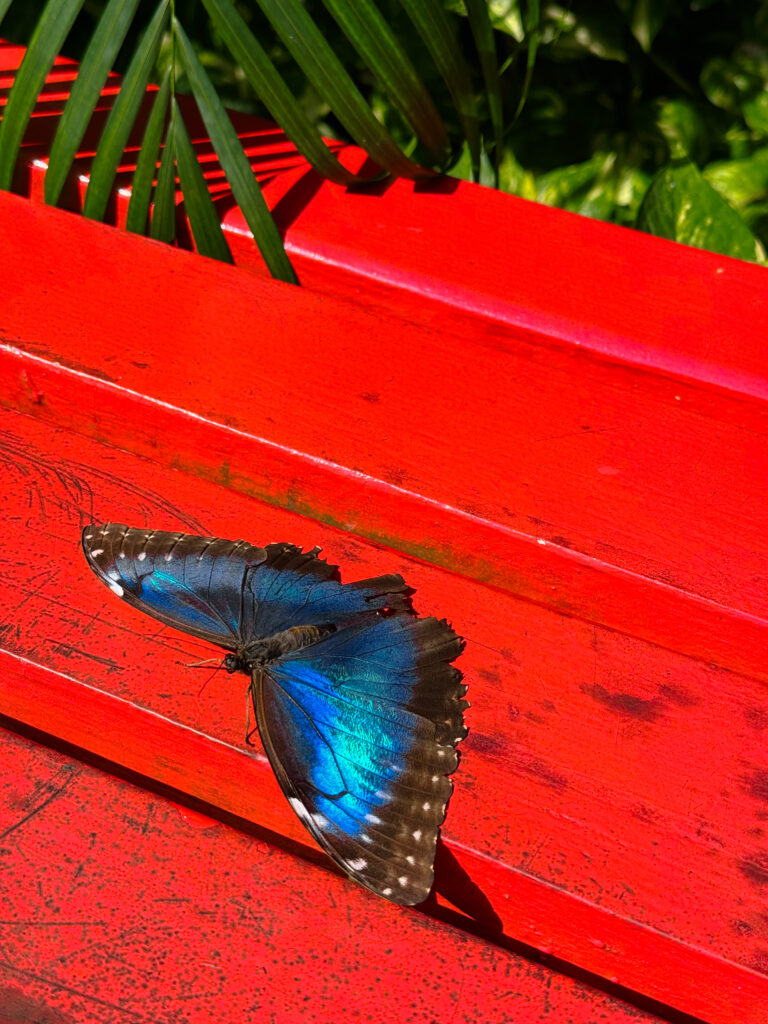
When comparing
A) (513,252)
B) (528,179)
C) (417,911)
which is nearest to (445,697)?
(417,911)

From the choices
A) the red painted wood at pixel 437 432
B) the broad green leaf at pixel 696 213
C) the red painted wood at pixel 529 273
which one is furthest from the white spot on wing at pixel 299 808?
the broad green leaf at pixel 696 213

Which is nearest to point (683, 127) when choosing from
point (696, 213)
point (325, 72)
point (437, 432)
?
point (696, 213)

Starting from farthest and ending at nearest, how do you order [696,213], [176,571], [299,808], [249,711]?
[696,213] < [176,571] < [249,711] < [299,808]

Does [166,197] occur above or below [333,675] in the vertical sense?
above

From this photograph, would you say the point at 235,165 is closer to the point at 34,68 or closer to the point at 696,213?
the point at 34,68

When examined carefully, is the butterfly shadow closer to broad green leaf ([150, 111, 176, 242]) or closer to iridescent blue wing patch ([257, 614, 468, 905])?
iridescent blue wing patch ([257, 614, 468, 905])

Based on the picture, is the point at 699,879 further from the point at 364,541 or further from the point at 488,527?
the point at 364,541
